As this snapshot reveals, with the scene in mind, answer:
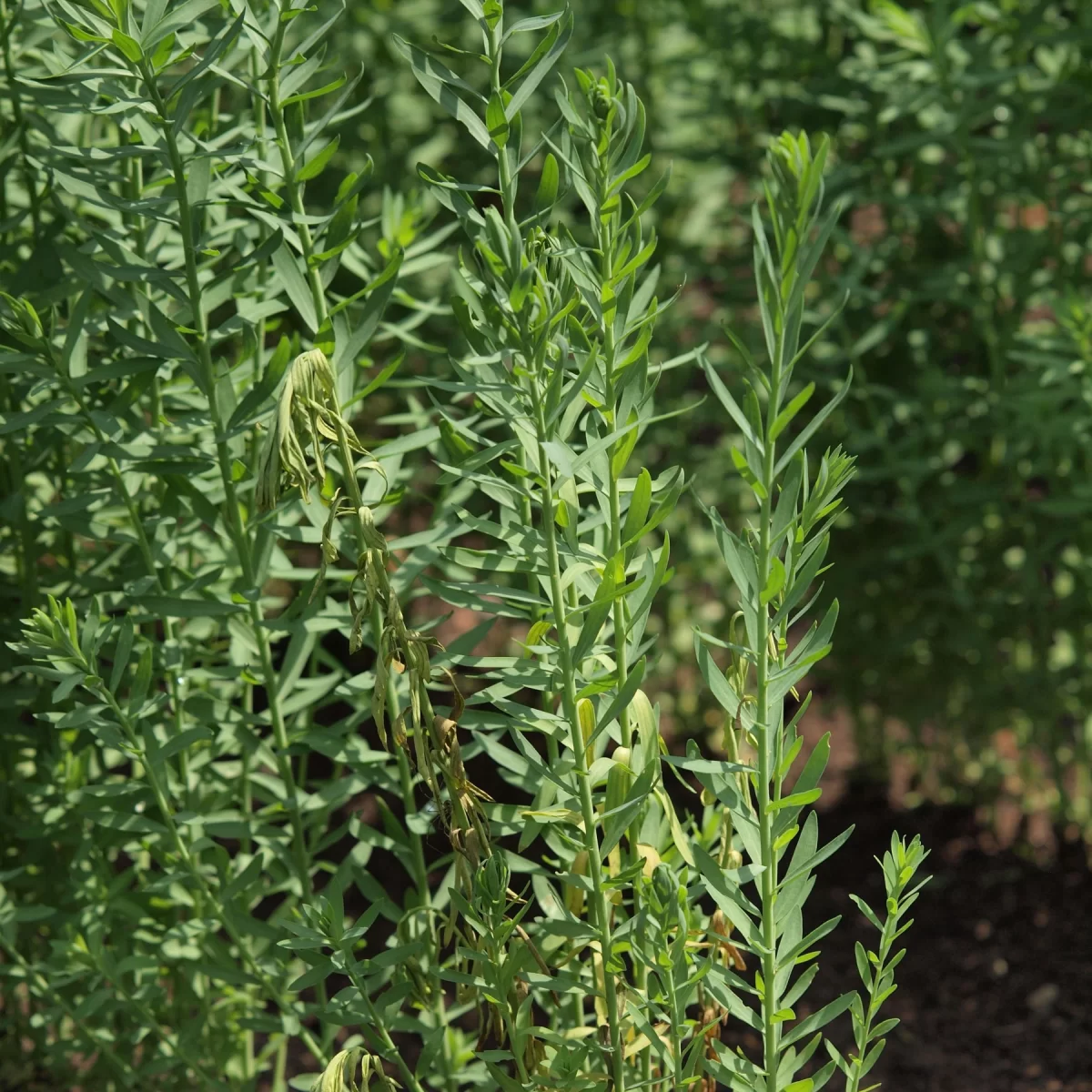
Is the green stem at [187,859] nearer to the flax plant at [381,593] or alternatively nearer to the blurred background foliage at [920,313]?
the flax plant at [381,593]

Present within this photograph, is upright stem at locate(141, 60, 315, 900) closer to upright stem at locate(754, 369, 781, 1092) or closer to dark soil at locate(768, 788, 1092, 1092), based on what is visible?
upright stem at locate(754, 369, 781, 1092)

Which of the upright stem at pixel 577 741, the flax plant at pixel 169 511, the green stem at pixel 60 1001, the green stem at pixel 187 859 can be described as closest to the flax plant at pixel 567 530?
the upright stem at pixel 577 741

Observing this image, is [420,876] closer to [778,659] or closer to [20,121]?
[778,659]

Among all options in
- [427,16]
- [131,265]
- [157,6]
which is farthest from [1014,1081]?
[427,16]

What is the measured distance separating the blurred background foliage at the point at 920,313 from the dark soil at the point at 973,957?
4.0 inches

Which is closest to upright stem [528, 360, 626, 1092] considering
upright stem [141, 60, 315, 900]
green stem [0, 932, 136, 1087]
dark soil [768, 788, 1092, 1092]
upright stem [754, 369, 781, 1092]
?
upright stem [754, 369, 781, 1092]

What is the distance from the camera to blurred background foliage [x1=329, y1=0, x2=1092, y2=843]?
180 centimetres

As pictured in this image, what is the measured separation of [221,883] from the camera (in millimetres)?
1229

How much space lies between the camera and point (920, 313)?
2.07 metres

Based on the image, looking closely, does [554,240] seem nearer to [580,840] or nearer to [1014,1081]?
[580,840]

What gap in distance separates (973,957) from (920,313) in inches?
39.2

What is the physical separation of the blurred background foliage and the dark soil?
0.34 ft

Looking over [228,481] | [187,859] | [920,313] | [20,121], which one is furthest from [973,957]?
[20,121]

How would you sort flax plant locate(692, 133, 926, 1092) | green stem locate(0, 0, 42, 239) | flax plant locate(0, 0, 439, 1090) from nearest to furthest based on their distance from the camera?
flax plant locate(692, 133, 926, 1092), flax plant locate(0, 0, 439, 1090), green stem locate(0, 0, 42, 239)
